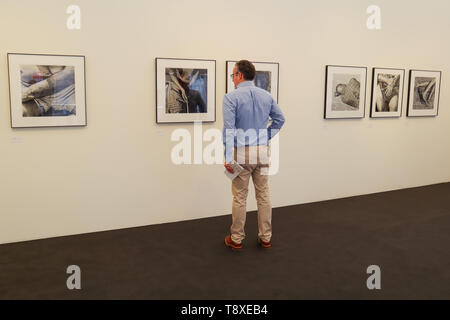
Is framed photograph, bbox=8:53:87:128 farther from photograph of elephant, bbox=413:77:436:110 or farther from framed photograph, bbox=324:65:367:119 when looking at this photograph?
photograph of elephant, bbox=413:77:436:110

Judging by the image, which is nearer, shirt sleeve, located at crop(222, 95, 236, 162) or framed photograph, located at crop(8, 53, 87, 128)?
shirt sleeve, located at crop(222, 95, 236, 162)

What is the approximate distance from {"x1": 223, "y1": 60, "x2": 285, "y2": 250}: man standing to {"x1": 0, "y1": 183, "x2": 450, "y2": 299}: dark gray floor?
510mm

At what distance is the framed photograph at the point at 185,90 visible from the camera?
5.34 metres

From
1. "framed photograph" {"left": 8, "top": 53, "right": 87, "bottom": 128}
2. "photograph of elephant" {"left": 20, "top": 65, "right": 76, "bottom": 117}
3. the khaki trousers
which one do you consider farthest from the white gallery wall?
the khaki trousers

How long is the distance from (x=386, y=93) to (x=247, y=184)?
4044 mm

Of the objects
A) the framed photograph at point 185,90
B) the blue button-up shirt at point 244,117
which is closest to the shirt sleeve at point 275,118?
the blue button-up shirt at point 244,117

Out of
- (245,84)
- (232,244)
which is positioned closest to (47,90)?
(245,84)

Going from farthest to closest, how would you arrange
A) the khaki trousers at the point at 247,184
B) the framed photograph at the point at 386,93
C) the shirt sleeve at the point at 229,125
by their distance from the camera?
the framed photograph at the point at 386,93 → the khaki trousers at the point at 247,184 → the shirt sleeve at the point at 229,125

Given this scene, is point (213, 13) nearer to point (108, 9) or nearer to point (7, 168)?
point (108, 9)

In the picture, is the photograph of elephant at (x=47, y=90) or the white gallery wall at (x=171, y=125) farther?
the white gallery wall at (x=171, y=125)

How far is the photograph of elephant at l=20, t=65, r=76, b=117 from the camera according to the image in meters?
4.62

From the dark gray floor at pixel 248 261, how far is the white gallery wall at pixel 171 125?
0.45 metres

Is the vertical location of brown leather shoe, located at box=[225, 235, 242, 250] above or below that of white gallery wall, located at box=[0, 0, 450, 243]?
below

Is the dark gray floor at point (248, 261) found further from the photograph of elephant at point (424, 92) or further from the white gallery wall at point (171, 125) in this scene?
the photograph of elephant at point (424, 92)
